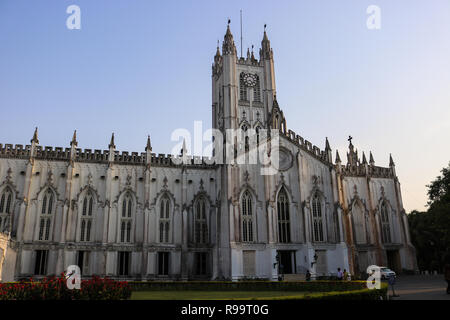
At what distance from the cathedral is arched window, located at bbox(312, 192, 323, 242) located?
11 cm

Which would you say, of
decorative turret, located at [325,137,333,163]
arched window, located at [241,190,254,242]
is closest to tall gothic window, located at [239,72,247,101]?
decorative turret, located at [325,137,333,163]

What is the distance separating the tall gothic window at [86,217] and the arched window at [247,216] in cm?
1684

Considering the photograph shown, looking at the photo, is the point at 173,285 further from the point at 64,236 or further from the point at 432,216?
the point at 432,216

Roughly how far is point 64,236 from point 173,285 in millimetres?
14917

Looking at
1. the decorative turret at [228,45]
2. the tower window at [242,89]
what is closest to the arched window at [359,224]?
the tower window at [242,89]

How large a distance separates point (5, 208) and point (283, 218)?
29.8m

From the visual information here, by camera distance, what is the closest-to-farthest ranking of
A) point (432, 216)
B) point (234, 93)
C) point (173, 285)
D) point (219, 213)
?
point (173, 285), point (219, 213), point (432, 216), point (234, 93)

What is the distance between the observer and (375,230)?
4791cm

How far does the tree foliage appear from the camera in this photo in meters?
42.6

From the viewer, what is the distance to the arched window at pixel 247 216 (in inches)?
1604

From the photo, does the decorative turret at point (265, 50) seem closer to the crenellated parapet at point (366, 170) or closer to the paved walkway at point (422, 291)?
the crenellated parapet at point (366, 170)

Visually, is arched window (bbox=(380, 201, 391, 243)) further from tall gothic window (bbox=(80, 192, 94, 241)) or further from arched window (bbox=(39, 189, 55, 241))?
arched window (bbox=(39, 189, 55, 241))

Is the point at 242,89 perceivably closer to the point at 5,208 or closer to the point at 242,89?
the point at 242,89
